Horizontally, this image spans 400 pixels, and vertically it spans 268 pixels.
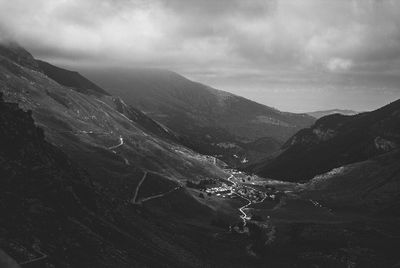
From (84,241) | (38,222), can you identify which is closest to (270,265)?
(84,241)

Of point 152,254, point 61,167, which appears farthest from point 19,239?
point 61,167

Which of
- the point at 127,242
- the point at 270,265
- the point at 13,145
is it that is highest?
the point at 13,145

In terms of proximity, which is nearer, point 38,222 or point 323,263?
point 38,222

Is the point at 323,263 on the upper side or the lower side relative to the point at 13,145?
lower

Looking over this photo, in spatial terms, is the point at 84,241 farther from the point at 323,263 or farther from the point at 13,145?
the point at 323,263

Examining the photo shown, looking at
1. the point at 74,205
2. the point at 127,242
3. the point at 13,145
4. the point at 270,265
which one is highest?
the point at 13,145

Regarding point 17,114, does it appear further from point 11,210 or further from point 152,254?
point 11,210

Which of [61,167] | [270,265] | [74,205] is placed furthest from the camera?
[270,265]

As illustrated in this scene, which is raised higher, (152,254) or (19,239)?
(19,239)

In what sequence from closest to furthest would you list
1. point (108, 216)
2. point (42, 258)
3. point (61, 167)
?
point (42, 258)
point (108, 216)
point (61, 167)
